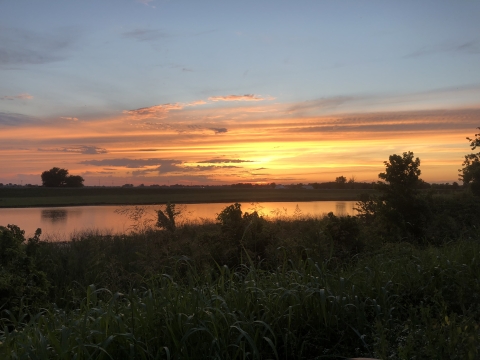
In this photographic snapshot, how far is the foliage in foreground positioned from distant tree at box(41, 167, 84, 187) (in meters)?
73.1

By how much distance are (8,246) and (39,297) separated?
39.2 inches

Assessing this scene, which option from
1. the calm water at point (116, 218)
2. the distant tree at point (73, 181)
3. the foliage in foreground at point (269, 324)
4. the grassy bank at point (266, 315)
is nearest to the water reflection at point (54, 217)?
the calm water at point (116, 218)

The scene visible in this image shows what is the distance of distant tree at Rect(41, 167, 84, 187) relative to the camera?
72875 mm

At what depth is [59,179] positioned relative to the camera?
7325cm

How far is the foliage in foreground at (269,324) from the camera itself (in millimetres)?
3727

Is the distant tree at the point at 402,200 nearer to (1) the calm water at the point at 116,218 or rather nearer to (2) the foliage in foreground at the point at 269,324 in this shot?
(1) the calm water at the point at 116,218

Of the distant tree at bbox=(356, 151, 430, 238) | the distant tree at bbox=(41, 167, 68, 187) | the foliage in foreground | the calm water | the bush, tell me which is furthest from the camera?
the distant tree at bbox=(41, 167, 68, 187)

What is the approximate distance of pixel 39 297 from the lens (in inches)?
286

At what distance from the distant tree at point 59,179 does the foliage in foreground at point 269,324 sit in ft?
240

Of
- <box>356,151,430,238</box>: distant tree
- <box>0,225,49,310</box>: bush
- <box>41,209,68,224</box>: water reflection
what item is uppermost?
<box>356,151,430,238</box>: distant tree

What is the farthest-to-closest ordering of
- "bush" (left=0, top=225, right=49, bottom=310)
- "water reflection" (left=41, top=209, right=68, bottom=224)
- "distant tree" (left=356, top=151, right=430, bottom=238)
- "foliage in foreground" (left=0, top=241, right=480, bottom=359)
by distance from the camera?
"water reflection" (left=41, top=209, right=68, bottom=224)
"distant tree" (left=356, top=151, right=430, bottom=238)
"bush" (left=0, top=225, right=49, bottom=310)
"foliage in foreground" (left=0, top=241, right=480, bottom=359)

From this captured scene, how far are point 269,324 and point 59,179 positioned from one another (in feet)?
246

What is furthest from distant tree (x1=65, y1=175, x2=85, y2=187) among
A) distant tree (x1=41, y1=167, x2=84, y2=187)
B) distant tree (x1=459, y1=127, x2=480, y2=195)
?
distant tree (x1=459, y1=127, x2=480, y2=195)

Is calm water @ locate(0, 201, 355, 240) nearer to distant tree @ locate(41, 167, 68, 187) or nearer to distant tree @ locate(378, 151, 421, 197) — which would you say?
distant tree @ locate(378, 151, 421, 197)
